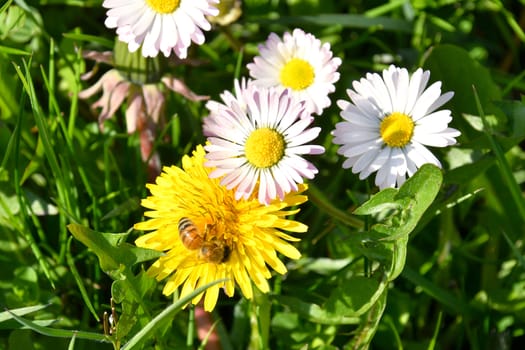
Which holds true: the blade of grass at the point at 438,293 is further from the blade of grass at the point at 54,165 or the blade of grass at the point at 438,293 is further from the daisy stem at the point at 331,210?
the blade of grass at the point at 54,165

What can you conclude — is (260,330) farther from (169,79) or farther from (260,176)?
(169,79)

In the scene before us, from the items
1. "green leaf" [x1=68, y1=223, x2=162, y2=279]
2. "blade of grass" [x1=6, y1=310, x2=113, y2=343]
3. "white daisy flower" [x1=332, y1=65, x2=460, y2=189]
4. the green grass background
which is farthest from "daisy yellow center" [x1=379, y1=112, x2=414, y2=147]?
"blade of grass" [x1=6, y1=310, x2=113, y2=343]

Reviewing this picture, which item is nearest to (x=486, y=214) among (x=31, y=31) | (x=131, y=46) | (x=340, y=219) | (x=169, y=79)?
(x=340, y=219)

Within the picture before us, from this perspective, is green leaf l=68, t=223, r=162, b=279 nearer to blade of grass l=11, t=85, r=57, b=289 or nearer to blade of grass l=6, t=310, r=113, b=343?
blade of grass l=6, t=310, r=113, b=343

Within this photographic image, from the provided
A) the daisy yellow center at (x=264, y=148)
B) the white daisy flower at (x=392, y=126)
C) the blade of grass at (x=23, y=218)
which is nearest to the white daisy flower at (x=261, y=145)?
the daisy yellow center at (x=264, y=148)

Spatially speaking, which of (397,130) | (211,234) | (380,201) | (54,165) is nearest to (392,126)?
(397,130)
